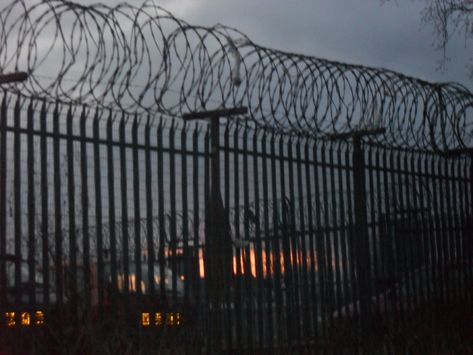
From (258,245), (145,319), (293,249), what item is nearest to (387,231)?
(293,249)

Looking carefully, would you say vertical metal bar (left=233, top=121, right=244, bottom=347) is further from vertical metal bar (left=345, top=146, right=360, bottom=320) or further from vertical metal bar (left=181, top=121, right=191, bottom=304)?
vertical metal bar (left=345, top=146, right=360, bottom=320)

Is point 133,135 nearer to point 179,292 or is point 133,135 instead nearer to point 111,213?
point 111,213

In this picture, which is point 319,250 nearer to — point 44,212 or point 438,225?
point 438,225

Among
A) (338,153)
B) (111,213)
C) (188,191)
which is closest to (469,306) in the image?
(338,153)

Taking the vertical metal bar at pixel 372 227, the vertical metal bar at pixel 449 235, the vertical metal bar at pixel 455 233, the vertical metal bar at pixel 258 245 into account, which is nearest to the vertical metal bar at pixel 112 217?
the vertical metal bar at pixel 258 245

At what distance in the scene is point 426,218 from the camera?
1250 centimetres

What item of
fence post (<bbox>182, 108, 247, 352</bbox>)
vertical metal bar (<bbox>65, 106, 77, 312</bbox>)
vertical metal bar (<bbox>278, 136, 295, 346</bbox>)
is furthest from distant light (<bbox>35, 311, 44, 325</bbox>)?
vertical metal bar (<bbox>278, 136, 295, 346</bbox>)

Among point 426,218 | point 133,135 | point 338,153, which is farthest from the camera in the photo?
point 426,218

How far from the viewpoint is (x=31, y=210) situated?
24.9 ft

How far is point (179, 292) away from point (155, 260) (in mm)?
342
